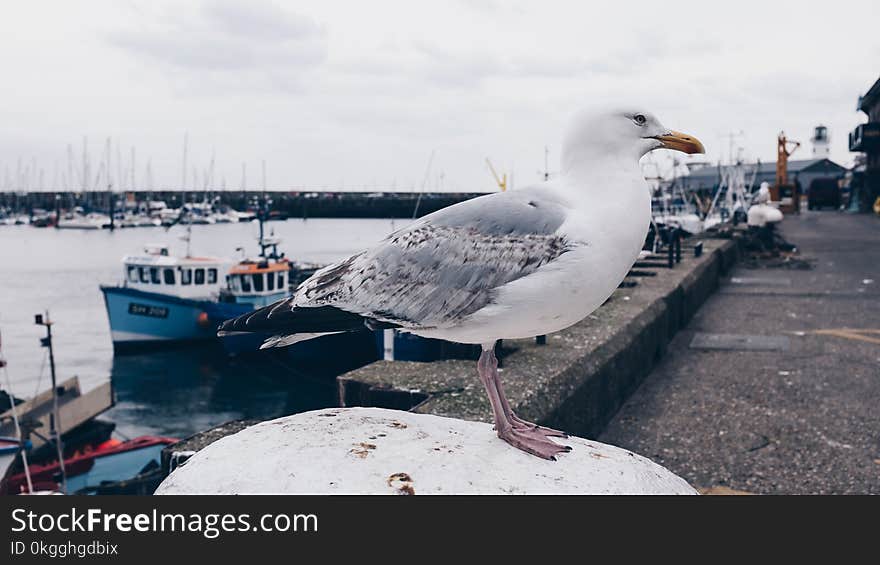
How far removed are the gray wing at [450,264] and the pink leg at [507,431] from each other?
352mm

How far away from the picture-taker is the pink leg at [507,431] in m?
3.20

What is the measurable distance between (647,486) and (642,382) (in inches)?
185

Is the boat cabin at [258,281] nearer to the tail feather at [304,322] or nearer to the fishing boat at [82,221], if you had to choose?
the tail feather at [304,322]

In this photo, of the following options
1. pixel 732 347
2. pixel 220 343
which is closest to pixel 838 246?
pixel 732 347

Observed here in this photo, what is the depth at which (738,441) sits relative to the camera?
6.00m

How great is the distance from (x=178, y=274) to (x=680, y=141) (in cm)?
3426

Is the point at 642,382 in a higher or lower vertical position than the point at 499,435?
lower

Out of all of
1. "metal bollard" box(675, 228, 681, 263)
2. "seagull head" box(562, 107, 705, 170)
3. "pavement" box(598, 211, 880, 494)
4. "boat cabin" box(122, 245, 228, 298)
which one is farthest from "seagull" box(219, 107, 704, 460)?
"boat cabin" box(122, 245, 228, 298)

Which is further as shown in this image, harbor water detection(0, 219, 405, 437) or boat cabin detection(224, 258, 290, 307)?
boat cabin detection(224, 258, 290, 307)

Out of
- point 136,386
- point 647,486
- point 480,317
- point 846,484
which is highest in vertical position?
point 480,317

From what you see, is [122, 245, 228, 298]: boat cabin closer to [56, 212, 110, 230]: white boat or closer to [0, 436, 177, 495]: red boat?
[0, 436, 177, 495]: red boat

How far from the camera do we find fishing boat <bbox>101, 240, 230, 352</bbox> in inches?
1336

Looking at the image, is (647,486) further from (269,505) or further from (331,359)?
(331,359)

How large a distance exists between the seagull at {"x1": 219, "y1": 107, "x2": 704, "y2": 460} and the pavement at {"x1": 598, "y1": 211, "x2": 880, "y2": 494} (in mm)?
2926
